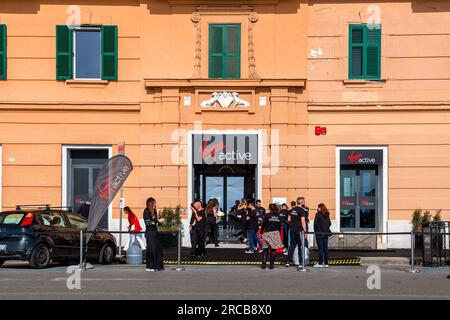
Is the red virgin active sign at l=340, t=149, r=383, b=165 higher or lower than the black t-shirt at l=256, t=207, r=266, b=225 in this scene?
higher

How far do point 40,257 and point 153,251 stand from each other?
9.32ft

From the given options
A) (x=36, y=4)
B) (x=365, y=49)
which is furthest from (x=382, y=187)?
(x=36, y=4)

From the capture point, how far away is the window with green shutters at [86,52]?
31547 millimetres

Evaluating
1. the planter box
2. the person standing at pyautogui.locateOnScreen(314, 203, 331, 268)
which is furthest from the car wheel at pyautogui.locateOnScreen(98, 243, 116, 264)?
the person standing at pyautogui.locateOnScreen(314, 203, 331, 268)

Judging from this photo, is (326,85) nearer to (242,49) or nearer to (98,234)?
(242,49)

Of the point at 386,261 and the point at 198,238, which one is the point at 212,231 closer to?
the point at 198,238

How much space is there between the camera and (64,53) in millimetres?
31531

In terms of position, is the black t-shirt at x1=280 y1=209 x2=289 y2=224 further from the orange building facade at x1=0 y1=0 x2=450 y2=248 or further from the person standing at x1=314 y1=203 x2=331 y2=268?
the orange building facade at x1=0 y1=0 x2=450 y2=248

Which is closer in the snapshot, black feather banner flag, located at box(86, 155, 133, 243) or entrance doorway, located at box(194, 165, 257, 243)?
black feather banner flag, located at box(86, 155, 133, 243)

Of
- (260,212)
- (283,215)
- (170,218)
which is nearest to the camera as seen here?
(283,215)

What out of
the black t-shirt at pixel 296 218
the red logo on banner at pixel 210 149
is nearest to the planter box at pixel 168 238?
the red logo on banner at pixel 210 149

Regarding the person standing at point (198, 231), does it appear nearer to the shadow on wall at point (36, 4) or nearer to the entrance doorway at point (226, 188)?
the entrance doorway at point (226, 188)

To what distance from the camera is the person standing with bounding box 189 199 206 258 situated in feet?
90.9
